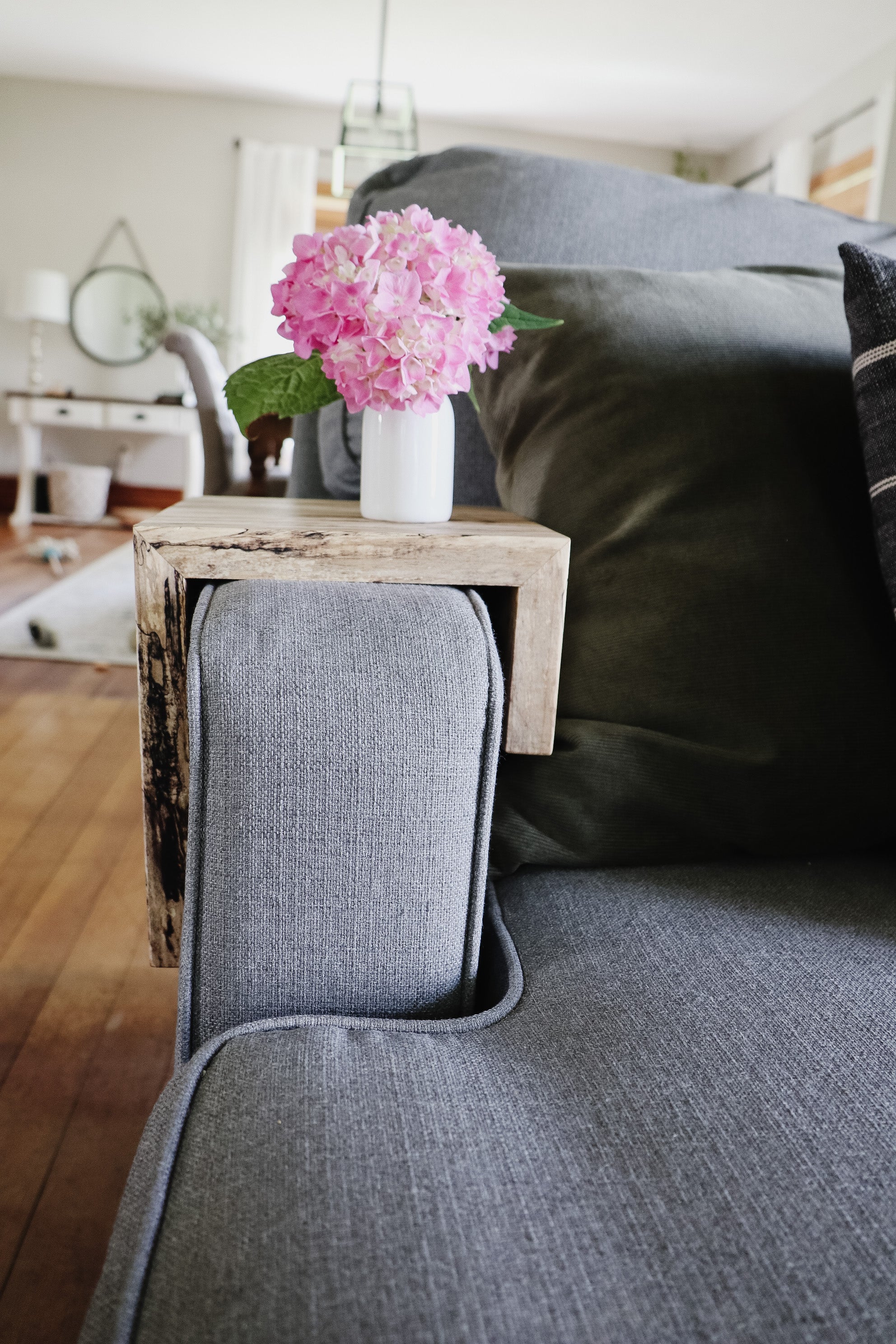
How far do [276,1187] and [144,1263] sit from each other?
0.19 feet

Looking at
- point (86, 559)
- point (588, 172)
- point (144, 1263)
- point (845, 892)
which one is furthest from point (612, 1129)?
point (86, 559)

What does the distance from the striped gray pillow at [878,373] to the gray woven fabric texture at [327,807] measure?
0.29 meters

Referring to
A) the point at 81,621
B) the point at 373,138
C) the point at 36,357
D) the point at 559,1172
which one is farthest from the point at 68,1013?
the point at 36,357

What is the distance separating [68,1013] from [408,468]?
753mm

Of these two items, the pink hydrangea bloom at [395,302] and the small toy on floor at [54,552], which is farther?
the small toy on floor at [54,552]

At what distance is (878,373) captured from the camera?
2.07ft

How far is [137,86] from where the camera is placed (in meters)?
5.37

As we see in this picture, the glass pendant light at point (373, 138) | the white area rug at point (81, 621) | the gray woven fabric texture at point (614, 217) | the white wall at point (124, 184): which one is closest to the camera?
the gray woven fabric texture at point (614, 217)

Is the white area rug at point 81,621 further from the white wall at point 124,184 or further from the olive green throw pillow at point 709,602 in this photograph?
the white wall at point 124,184

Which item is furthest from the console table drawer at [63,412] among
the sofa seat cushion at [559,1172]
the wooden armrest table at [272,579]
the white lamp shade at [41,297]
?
the sofa seat cushion at [559,1172]

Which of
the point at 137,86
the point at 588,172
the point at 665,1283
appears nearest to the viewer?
the point at 665,1283

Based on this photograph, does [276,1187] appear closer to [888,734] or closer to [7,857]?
[888,734]

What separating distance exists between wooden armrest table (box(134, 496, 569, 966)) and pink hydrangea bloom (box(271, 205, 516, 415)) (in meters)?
0.13

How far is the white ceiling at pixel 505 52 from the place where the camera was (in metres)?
4.05
